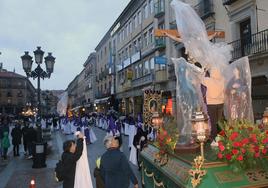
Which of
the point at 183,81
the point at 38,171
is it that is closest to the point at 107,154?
the point at 183,81

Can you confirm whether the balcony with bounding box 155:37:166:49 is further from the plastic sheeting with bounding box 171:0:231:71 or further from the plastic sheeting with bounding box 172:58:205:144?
the plastic sheeting with bounding box 171:0:231:71

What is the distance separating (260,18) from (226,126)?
14224mm

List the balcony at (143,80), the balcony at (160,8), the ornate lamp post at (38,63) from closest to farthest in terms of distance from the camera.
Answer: the ornate lamp post at (38,63) < the balcony at (160,8) < the balcony at (143,80)

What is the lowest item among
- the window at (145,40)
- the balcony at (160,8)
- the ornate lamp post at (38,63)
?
the ornate lamp post at (38,63)

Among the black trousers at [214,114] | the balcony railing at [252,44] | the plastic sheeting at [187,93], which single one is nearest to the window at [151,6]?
the balcony railing at [252,44]

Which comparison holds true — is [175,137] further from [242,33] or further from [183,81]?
[242,33]

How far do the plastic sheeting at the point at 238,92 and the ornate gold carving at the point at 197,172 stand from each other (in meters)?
2.57

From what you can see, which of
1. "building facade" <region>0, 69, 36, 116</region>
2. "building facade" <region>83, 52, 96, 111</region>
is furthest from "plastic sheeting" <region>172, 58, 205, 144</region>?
"building facade" <region>0, 69, 36, 116</region>

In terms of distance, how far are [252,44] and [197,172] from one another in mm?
14368

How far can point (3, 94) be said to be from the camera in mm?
101625

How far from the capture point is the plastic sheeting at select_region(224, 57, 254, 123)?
6.73m

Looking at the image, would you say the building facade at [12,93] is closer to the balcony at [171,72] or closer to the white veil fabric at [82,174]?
the balcony at [171,72]

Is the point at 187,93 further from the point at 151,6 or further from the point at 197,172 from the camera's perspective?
the point at 151,6

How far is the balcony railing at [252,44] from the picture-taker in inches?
643
